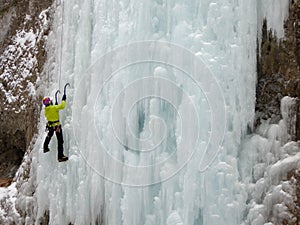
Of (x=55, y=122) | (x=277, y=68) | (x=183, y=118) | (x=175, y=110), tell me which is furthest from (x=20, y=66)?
(x=277, y=68)

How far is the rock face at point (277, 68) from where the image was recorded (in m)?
7.36

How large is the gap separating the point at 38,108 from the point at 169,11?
144 inches

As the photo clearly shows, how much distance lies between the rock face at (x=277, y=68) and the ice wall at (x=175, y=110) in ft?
0.86

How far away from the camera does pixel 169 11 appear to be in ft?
23.9

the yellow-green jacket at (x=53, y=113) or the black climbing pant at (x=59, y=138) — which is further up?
the yellow-green jacket at (x=53, y=113)

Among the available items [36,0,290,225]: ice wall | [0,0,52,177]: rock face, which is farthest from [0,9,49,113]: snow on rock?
[36,0,290,225]: ice wall

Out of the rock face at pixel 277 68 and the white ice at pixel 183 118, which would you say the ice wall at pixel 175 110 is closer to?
the white ice at pixel 183 118

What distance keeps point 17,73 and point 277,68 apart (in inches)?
269

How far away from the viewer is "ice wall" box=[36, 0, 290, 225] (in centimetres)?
715

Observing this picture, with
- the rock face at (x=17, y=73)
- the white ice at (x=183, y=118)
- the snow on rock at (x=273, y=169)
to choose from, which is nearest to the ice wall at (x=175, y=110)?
the white ice at (x=183, y=118)

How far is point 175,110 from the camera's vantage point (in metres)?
7.22

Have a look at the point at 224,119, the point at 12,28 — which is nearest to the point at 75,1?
the point at 224,119

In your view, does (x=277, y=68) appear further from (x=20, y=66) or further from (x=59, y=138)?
(x=20, y=66)

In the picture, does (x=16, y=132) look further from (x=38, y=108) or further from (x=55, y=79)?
(x=55, y=79)
